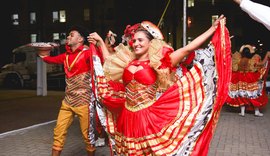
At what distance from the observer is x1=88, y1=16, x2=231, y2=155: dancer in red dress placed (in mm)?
3525

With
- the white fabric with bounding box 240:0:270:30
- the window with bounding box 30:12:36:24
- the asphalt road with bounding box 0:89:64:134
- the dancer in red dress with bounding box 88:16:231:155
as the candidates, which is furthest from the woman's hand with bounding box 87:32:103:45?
the window with bounding box 30:12:36:24

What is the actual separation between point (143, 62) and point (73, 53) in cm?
196

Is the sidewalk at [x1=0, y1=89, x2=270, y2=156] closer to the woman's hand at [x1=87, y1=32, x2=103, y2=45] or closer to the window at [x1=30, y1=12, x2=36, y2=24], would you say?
the woman's hand at [x1=87, y1=32, x2=103, y2=45]

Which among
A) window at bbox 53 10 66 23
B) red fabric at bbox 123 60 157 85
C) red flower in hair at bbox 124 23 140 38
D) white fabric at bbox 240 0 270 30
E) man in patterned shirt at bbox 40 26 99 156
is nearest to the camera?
white fabric at bbox 240 0 270 30

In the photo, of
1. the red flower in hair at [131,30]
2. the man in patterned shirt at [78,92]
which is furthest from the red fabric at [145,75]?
the man in patterned shirt at [78,92]

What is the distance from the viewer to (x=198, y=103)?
3584 mm

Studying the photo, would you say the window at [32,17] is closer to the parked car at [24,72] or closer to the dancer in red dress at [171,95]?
the parked car at [24,72]

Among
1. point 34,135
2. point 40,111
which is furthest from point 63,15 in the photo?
point 34,135

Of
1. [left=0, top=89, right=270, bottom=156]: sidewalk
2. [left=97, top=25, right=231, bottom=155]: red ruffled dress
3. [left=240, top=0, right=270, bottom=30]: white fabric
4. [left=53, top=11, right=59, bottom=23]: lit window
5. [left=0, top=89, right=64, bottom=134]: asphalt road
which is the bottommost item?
[left=0, top=89, right=270, bottom=156]: sidewalk

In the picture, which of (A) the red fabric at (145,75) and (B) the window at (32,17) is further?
(B) the window at (32,17)

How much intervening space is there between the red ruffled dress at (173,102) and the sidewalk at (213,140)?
2.92 meters

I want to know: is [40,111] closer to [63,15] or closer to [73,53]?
[73,53]

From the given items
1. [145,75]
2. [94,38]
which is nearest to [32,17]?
[94,38]

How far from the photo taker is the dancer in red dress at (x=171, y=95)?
353 cm
